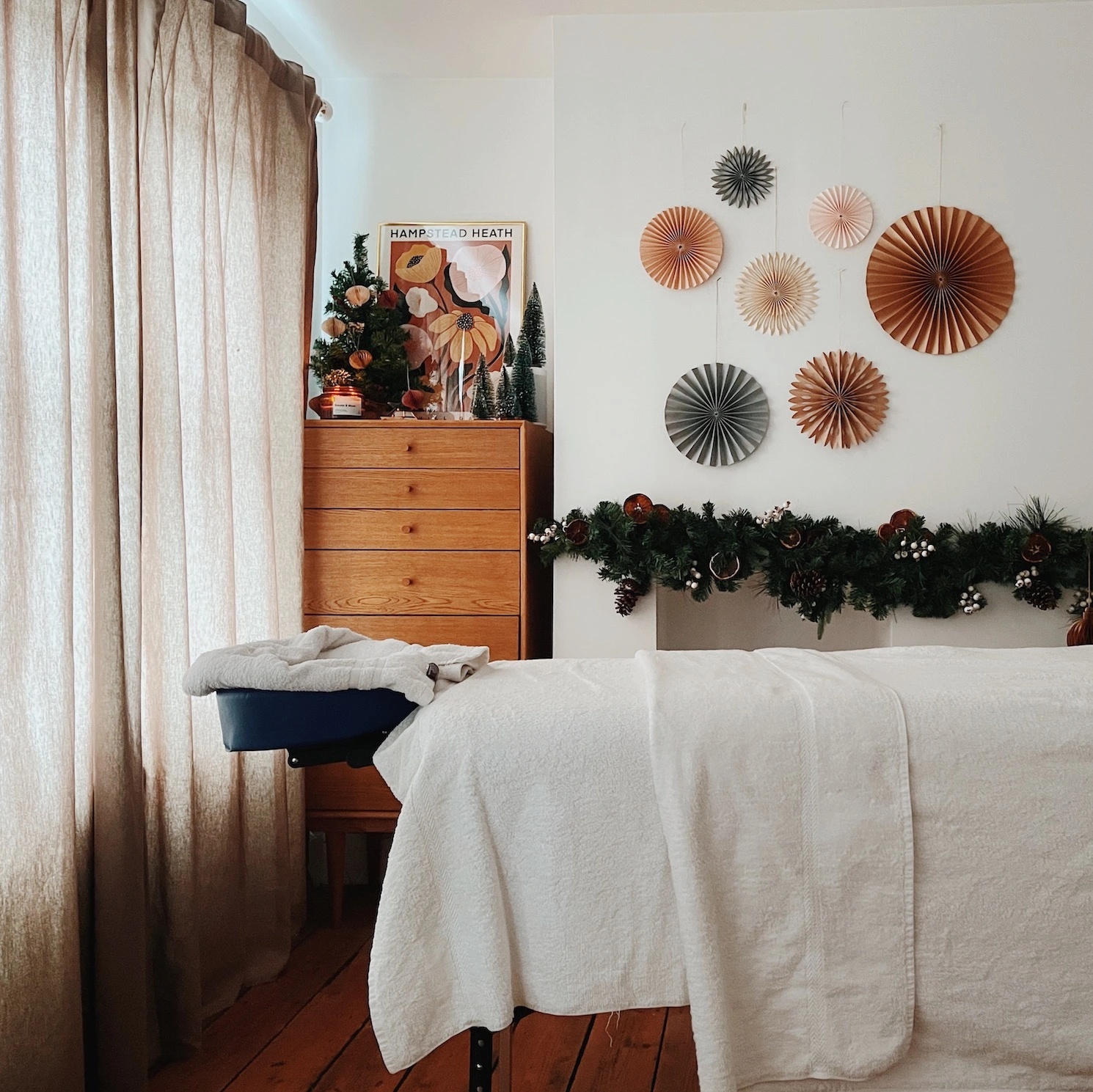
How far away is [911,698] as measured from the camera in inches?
51.3

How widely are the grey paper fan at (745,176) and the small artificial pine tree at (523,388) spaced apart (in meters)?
0.76

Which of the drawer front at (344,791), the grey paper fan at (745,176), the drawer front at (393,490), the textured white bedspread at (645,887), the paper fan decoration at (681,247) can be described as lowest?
the drawer front at (344,791)

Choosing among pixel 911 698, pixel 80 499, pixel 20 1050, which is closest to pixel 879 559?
pixel 911 698

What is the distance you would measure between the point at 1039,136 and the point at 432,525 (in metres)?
2.01

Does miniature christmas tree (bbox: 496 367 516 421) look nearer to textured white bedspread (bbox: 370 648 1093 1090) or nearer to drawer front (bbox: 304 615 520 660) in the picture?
drawer front (bbox: 304 615 520 660)

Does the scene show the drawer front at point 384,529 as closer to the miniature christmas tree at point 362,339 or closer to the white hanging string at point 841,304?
the miniature christmas tree at point 362,339

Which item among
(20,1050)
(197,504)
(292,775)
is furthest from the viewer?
(292,775)

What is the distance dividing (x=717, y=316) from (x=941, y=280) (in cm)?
63

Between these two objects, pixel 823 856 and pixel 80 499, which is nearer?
pixel 823 856

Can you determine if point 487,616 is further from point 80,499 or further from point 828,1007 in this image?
point 828,1007

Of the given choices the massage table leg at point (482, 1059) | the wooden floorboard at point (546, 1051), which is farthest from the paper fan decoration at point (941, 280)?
the massage table leg at point (482, 1059)

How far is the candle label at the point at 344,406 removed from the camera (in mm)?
2709

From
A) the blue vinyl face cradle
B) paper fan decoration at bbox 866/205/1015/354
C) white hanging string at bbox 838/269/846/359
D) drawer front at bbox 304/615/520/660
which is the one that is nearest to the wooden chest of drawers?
drawer front at bbox 304/615/520/660

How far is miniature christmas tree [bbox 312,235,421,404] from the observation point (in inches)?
114
